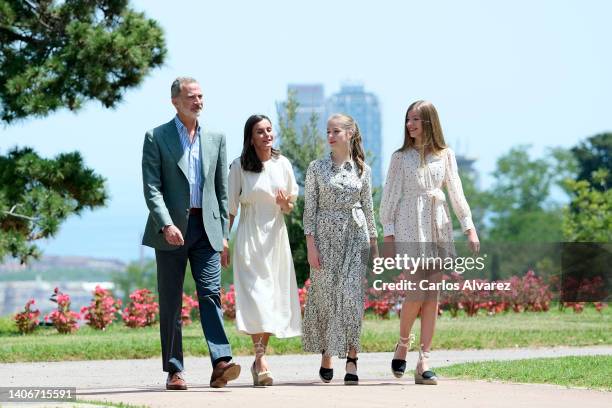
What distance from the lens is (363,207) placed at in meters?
9.36

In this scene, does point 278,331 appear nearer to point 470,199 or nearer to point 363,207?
point 363,207

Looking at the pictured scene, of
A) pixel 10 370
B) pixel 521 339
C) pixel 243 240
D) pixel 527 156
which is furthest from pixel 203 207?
pixel 527 156

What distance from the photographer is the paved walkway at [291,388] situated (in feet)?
25.6

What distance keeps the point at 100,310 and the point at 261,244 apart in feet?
25.8

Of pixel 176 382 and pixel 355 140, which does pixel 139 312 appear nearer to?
pixel 355 140

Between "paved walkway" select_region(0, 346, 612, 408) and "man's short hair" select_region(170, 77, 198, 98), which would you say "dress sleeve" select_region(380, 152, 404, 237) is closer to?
"paved walkway" select_region(0, 346, 612, 408)

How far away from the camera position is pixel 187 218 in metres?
8.65

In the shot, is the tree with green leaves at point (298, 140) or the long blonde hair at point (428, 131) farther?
the tree with green leaves at point (298, 140)

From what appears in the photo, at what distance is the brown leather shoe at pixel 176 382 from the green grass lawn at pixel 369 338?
3675 mm

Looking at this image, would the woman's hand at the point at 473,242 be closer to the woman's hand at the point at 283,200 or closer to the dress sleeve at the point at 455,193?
the dress sleeve at the point at 455,193

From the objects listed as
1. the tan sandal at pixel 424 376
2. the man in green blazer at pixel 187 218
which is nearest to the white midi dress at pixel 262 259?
the man in green blazer at pixel 187 218

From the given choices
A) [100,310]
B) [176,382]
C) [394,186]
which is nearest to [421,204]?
[394,186]

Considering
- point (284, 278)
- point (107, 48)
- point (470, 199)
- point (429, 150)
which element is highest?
point (470, 199)

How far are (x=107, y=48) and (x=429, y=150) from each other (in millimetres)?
10799
